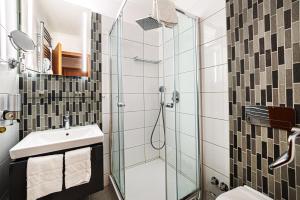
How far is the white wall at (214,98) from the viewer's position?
4.20 ft

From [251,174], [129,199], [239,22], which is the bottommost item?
[129,199]

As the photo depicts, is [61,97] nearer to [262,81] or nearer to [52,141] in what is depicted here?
[52,141]

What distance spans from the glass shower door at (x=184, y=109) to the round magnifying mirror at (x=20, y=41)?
123cm

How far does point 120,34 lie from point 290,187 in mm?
1920

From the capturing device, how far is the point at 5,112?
996 millimetres

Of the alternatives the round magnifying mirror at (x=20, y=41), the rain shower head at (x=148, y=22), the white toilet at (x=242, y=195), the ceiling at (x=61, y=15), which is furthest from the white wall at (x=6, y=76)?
the white toilet at (x=242, y=195)

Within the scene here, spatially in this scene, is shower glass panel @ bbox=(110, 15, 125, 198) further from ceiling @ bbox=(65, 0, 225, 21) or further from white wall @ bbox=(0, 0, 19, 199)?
white wall @ bbox=(0, 0, 19, 199)

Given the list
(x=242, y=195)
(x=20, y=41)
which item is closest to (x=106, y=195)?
(x=242, y=195)

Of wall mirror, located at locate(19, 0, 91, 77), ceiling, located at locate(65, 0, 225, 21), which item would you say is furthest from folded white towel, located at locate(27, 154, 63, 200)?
ceiling, located at locate(65, 0, 225, 21)

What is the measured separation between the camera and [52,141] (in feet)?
4.46

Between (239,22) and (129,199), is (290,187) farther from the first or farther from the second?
(129,199)

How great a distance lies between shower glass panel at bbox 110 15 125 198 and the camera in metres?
1.65

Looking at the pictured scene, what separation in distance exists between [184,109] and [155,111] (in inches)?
34.4

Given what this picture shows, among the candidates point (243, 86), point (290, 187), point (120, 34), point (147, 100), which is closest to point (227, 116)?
point (243, 86)
